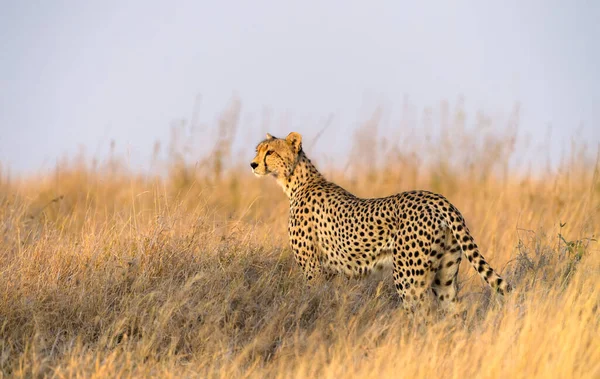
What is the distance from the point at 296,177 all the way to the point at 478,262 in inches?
61.7

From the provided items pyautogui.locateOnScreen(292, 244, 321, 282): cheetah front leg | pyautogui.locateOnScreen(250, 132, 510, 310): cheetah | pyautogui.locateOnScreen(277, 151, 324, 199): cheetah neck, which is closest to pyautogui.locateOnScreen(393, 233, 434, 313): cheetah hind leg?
pyautogui.locateOnScreen(250, 132, 510, 310): cheetah

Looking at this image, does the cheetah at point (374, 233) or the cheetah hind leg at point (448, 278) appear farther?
the cheetah hind leg at point (448, 278)

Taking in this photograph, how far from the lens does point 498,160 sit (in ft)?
29.5

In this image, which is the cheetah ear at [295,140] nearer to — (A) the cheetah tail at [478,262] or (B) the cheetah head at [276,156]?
(B) the cheetah head at [276,156]

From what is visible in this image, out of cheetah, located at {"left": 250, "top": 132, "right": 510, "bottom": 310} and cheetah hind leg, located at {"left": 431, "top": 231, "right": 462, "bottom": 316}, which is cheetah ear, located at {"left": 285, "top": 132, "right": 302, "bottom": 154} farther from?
cheetah hind leg, located at {"left": 431, "top": 231, "right": 462, "bottom": 316}

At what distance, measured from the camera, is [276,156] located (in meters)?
5.14

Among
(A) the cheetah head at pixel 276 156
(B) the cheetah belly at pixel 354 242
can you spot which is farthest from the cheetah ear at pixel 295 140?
(B) the cheetah belly at pixel 354 242

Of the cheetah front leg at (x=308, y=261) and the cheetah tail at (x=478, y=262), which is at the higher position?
the cheetah tail at (x=478, y=262)

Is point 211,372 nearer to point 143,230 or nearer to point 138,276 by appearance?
point 138,276

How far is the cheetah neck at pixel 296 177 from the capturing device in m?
5.21

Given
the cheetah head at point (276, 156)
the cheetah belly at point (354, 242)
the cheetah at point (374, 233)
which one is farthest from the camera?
the cheetah head at point (276, 156)

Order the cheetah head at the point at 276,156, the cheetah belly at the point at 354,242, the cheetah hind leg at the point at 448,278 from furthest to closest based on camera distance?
the cheetah head at the point at 276,156 < the cheetah belly at the point at 354,242 < the cheetah hind leg at the point at 448,278

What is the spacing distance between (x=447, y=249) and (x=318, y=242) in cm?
97

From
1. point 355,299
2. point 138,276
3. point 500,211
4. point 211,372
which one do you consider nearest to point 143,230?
point 138,276
